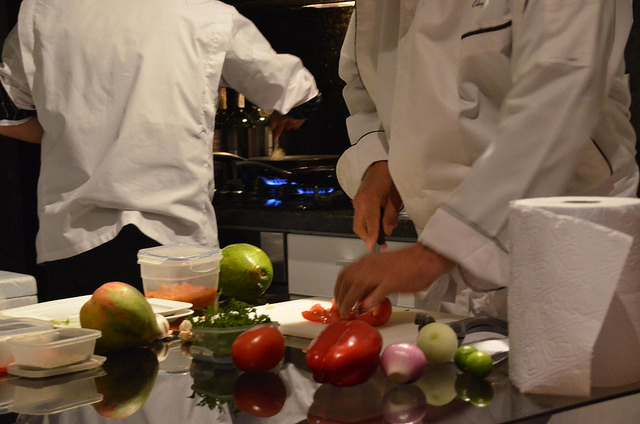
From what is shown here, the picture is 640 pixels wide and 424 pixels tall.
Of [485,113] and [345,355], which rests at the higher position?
[485,113]

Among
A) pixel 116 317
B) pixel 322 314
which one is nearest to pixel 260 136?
pixel 322 314

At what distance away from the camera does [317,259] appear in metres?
2.62

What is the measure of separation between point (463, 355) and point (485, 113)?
1.60 ft

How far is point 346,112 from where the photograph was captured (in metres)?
3.16

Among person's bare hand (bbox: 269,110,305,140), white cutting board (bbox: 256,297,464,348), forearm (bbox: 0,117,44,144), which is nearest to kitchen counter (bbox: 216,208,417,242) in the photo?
person's bare hand (bbox: 269,110,305,140)

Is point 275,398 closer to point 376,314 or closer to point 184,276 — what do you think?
point 376,314

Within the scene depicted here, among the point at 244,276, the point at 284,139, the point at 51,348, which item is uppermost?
the point at 51,348

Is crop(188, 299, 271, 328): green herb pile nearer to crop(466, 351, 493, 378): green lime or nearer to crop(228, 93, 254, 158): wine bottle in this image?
crop(466, 351, 493, 378): green lime

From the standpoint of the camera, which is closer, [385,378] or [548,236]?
[548,236]

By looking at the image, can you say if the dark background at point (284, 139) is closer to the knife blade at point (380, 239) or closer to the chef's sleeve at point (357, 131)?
the chef's sleeve at point (357, 131)

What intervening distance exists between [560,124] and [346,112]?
2075mm

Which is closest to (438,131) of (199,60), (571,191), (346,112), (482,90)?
(482,90)

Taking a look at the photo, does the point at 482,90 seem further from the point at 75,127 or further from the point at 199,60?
the point at 75,127

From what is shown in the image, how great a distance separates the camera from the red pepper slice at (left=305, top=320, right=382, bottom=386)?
925mm
